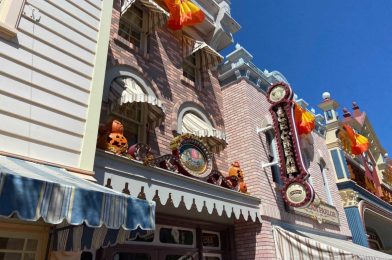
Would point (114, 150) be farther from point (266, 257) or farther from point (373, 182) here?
point (373, 182)

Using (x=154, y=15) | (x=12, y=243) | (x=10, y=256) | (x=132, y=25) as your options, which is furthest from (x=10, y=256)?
(x=154, y=15)

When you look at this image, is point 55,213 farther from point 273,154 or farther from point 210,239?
point 273,154

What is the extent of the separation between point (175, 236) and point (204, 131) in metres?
2.52

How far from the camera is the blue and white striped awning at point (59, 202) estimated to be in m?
2.59

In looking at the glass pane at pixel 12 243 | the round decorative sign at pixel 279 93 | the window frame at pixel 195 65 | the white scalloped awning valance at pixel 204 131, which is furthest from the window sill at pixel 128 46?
the glass pane at pixel 12 243

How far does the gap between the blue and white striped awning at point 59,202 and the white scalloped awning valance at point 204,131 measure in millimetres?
4415

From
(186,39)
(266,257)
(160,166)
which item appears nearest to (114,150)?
(160,166)

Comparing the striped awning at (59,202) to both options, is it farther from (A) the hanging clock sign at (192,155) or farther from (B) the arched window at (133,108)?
(A) the hanging clock sign at (192,155)

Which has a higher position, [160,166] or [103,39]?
[103,39]

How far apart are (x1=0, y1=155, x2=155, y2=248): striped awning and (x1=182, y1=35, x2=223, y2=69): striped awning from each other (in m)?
6.50

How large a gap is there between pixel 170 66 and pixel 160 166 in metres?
3.60

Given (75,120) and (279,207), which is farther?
(279,207)

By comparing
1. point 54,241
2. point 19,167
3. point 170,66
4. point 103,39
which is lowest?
point 54,241

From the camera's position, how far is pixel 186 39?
31.5ft
